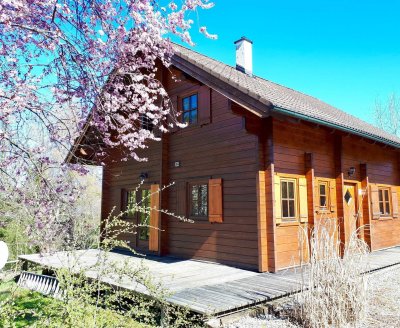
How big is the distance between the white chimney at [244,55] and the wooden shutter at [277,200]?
438 cm

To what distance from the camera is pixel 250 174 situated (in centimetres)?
661

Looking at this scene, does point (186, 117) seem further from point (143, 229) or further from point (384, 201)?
point (384, 201)

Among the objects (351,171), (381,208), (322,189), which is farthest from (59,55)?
(381,208)

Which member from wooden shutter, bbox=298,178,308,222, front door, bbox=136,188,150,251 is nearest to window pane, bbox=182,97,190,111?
front door, bbox=136,188,150,251

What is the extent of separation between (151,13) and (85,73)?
3.95 ft

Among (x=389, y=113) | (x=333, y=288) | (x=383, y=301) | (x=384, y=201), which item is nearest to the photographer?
Result: (x=333, y=288)

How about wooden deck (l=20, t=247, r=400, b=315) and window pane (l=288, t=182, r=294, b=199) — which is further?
window pane (l=288, t=182, r=294, b=199)

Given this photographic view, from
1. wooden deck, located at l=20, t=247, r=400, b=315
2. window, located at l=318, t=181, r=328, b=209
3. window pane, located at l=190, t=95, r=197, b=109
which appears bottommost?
wooden deck, located at l=20, t=247, r=400, b=315

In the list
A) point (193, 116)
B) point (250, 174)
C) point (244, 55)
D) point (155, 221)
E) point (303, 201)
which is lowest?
point (155, 221)

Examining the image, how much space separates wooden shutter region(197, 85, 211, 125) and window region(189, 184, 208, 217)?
158 cm

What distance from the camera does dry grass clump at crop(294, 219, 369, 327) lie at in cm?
369

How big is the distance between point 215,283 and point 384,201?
706cm

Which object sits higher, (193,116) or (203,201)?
(193,116)

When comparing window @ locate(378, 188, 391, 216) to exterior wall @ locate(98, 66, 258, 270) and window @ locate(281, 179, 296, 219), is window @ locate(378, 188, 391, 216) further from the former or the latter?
exterior wall @ locate(98, 66, 258, 270)
